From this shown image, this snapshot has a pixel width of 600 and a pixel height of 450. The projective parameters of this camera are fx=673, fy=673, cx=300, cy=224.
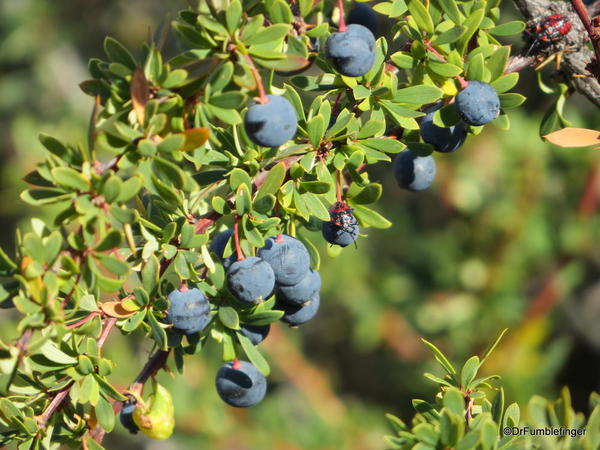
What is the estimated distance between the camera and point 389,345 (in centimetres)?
308

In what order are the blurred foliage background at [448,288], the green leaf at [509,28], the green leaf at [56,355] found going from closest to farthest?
the green leaf at [56,355]
the green leaf at [509,28]
the blurred foliage background at [448,288]

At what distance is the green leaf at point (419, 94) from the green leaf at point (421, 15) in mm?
86

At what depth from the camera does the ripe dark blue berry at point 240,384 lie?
3.61ft

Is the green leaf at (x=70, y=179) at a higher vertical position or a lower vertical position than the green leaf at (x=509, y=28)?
higher

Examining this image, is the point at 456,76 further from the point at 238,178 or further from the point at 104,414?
the point at 104,414

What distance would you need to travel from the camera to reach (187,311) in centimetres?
92

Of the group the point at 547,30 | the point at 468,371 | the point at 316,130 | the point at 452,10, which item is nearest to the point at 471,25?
the point at 452,10

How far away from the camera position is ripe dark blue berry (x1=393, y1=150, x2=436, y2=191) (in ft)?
3.92

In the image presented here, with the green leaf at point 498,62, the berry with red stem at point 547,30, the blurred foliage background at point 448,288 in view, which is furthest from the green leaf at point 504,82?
the blurred foliage background at point 448,288

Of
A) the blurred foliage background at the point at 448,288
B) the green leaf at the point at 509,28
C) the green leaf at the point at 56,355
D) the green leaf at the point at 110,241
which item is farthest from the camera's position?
the blurred foliage background at the point at 448,288

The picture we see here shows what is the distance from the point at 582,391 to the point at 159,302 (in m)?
2.56

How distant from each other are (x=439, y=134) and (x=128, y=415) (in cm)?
67

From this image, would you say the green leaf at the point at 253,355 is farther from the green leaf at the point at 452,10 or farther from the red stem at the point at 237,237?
the green leaf at the point at 452,10

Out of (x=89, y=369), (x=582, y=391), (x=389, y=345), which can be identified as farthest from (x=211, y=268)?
(x=582, y=391)
